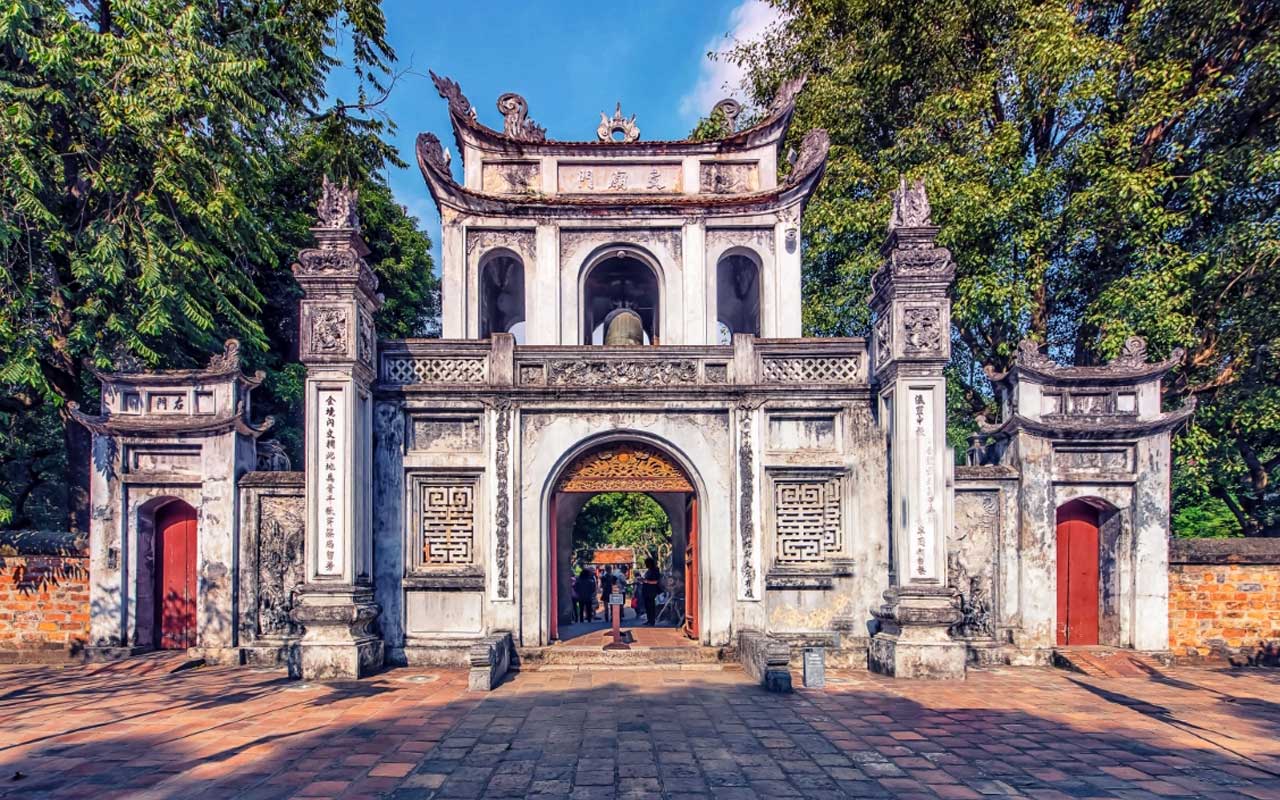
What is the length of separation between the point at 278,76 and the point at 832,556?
500 inches

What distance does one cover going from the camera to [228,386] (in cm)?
1012

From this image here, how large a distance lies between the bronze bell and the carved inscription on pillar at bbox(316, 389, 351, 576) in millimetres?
5356

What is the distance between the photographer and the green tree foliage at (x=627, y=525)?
83.8 feet

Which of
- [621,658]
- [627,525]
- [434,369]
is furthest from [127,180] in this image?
[627,525]

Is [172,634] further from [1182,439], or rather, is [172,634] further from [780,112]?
[1182,439]

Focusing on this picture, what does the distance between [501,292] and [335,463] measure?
671 centimetres

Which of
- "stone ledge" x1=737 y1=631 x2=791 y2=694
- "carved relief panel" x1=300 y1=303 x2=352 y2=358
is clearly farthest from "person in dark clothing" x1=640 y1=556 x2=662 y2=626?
"carved relief panel" x1=300 y1=303 x2=352 y2=358

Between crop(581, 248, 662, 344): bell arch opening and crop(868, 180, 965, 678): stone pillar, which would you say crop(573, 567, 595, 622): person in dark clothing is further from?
crop(868, 180, 965, 678): stone pillar

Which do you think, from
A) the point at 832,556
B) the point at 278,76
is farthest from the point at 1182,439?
the point at 278,76

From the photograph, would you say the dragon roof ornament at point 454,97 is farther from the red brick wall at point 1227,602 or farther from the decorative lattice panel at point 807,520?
the red brick wall at point 1227,602

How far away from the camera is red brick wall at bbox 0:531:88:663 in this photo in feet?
33.4

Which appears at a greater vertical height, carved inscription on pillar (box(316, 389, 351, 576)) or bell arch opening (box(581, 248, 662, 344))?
bell arch opening (box(581, 248, 662, 344))

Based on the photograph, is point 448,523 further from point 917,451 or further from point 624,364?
point 917,451

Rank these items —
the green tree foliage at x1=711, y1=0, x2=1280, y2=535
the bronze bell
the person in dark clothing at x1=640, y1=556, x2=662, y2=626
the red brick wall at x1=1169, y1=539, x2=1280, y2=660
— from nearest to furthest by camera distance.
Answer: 1. the red brick wall at x1=1169, y1=539, x2=1280, y2=660
2. the green tree foliage at x1=711, y1=0, x2=1280, y2=535
3. the bronze bell
4. the person in dark clothing at x1=640, y1=556, x2=662, y2=626
